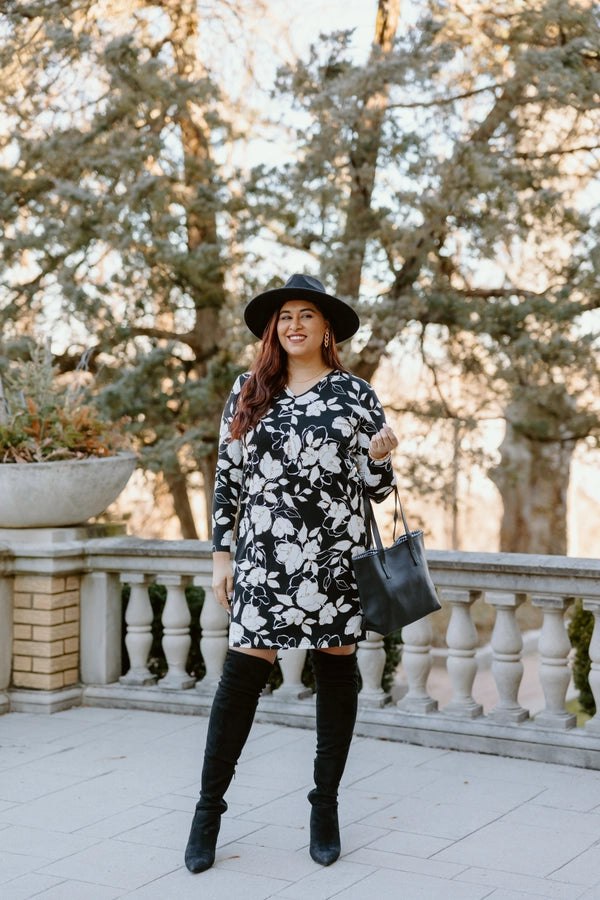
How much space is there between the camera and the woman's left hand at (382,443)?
3.17 metres

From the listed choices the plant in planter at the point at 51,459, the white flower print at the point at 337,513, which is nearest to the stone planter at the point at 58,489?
the plant in planter at the point at 51,459

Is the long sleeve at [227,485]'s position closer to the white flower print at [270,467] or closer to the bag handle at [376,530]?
the white flower print at [270,467]

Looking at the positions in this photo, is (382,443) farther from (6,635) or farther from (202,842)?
(6,635)

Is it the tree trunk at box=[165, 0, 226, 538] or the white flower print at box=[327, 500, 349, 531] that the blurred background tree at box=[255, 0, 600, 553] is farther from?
the white flower print at box=[327, 500, 349, 531]

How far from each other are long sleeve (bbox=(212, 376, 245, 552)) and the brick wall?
201 centimetres

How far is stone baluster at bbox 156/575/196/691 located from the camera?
204 inches

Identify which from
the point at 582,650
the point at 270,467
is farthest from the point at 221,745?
the point at 582,650

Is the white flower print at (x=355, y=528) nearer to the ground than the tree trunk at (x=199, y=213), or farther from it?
nearer to the ground

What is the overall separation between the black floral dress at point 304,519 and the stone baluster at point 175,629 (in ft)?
6.32

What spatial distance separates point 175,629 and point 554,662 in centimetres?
180

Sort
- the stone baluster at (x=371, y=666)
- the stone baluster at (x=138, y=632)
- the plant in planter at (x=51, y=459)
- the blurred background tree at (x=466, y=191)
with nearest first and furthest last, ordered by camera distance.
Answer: the stone baluster at (x=371, y=666)
the plant in planter at (x=51, y=459)
the stone baluster at (x=138, y=632)
the blurred background tree at (x=466, y=191)

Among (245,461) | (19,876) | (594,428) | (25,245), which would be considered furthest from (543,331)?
(19,876)

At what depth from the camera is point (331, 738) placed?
3293mm

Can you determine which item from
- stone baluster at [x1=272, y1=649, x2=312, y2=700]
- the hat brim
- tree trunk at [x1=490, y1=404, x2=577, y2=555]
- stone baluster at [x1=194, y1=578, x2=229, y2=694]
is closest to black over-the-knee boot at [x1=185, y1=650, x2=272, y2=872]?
the hat brim
